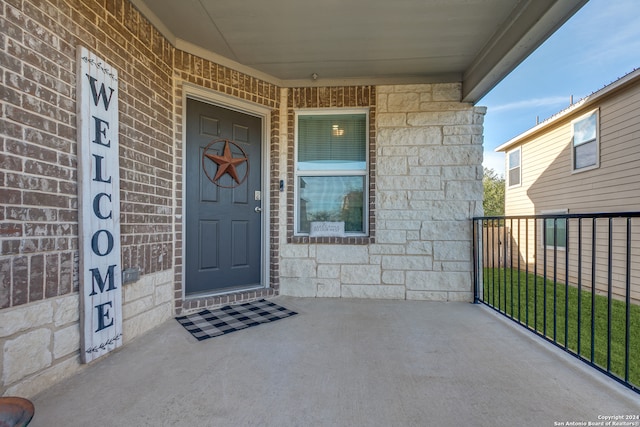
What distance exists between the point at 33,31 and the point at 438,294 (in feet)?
11.5

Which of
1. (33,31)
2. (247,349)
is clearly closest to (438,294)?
(247,349)

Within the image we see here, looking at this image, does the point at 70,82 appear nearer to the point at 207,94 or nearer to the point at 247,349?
the point at 207,94

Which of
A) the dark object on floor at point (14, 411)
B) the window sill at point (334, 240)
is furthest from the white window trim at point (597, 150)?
the dark object on floor at point (14, 411)

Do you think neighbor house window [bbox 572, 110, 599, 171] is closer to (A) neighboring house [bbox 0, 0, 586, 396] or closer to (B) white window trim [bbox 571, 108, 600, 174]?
(B) white window trim [bbox 571, 108, 600, 174]

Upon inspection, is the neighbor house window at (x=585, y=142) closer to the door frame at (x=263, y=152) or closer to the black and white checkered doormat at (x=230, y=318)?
the door frame at (x=263, y=152)

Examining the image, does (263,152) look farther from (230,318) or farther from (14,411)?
(14,411)

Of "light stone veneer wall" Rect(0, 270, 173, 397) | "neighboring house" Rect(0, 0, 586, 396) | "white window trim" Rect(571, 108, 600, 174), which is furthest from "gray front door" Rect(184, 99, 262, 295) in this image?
"white window trim" Rect(571, 108, 600, 174)

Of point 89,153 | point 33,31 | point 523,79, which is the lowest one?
point 89,153

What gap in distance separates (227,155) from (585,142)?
610 centimetres

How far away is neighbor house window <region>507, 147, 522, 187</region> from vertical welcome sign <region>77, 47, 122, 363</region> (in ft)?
26.9

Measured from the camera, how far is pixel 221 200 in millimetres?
2738

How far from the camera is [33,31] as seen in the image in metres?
1.33

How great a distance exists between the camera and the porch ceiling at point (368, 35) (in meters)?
1.97

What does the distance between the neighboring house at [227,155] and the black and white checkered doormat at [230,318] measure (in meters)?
0.13
